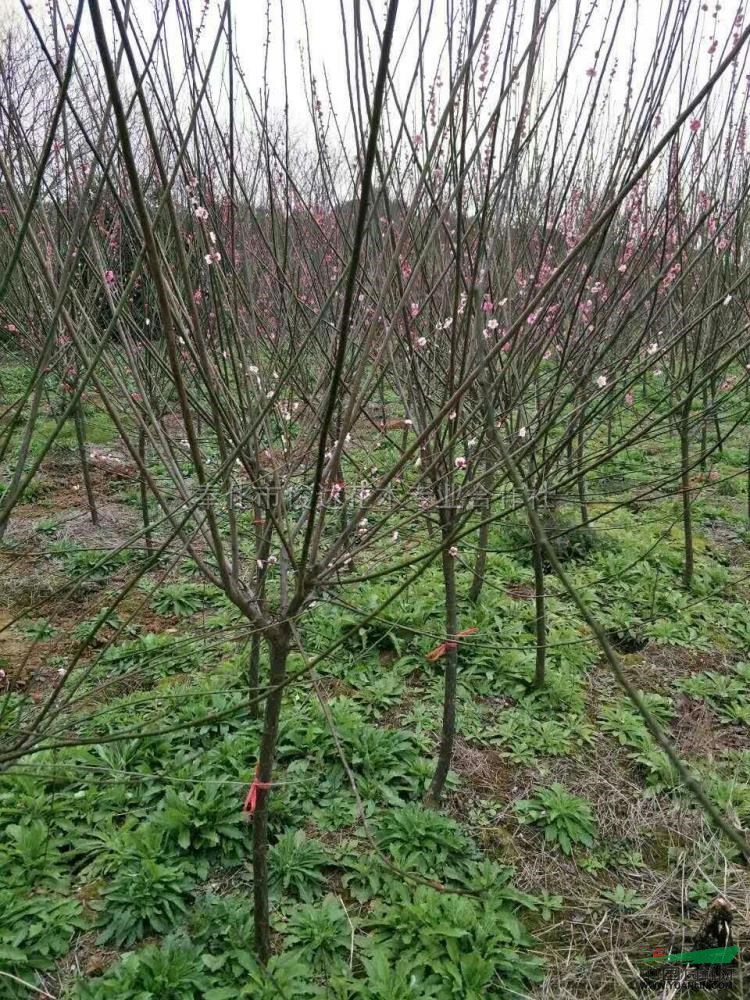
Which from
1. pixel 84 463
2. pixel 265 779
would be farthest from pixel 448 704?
pixel 84 463

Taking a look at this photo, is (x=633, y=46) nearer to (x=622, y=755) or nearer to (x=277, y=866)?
(x=622, y=755)

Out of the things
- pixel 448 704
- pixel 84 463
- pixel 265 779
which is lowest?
pixel 448 704

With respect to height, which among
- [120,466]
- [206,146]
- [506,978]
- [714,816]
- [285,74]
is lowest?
[506,978]

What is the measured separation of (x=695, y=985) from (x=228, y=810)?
6.14 feet

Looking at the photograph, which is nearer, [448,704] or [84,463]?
[448,704]

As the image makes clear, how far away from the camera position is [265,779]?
199 cm

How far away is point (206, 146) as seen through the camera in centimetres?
204

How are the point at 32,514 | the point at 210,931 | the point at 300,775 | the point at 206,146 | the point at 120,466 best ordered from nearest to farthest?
the point at 206,146 → the point at 210,931 → the point at 300,775 → the point at 32,514 → the point at 120,466

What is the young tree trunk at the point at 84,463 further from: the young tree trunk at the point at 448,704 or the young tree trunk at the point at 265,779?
the young tree trunk at the point at 265,779

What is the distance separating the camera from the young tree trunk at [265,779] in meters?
1.88

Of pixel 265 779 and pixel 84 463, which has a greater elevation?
pixel 84 463

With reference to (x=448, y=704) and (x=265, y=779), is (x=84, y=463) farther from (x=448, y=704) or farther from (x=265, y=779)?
(x=265, y=779)

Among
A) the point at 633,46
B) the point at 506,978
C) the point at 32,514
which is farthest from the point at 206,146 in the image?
the point at 32,514

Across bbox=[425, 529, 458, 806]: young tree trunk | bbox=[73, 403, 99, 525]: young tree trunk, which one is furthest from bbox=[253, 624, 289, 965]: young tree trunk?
bbox=[73, 403, 99, 525]: young tree trunk
